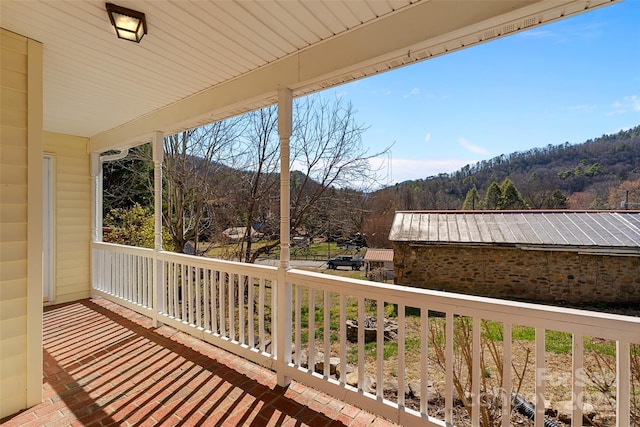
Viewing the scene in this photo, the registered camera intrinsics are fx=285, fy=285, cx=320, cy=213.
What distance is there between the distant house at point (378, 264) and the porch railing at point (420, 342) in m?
0.74

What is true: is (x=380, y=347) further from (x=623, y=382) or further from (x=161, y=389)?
(x=161, y=389)

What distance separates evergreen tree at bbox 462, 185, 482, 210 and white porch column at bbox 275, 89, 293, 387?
2.19 meters

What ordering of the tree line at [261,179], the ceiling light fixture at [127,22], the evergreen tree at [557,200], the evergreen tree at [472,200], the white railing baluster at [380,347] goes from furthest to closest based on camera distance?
1. the tree line at [261,179]
2. the evergreen tree at [472,200]
3. the evergreen tree at [557,200]
4. the white railing baluster at [380,347]
5. the ceiling light fixture at [127,22]

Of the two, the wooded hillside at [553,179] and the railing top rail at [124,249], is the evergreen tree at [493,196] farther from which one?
the railing top rail at [124,249]

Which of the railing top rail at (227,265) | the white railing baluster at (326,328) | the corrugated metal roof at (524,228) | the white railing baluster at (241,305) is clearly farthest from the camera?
the corrugated metal roof at (524,228)

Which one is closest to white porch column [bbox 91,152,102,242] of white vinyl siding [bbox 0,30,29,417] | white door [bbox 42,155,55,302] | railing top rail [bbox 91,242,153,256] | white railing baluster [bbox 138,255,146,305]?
railing top rail [bbox 91,242,153,256]

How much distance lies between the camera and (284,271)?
92.1 inches

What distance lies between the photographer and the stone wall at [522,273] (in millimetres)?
3096

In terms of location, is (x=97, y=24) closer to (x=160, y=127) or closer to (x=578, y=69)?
(x=160, y=127)

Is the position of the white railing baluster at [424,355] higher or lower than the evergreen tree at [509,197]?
lower

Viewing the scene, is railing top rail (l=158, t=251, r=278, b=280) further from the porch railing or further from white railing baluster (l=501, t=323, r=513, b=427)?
white railing baluster (l=501, t=323, r=513, b=427)

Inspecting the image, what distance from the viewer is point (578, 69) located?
309 cm

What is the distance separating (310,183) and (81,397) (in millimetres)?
5130

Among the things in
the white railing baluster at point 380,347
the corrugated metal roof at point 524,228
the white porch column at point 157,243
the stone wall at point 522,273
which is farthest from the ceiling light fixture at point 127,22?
the stone wall at point 522,273
